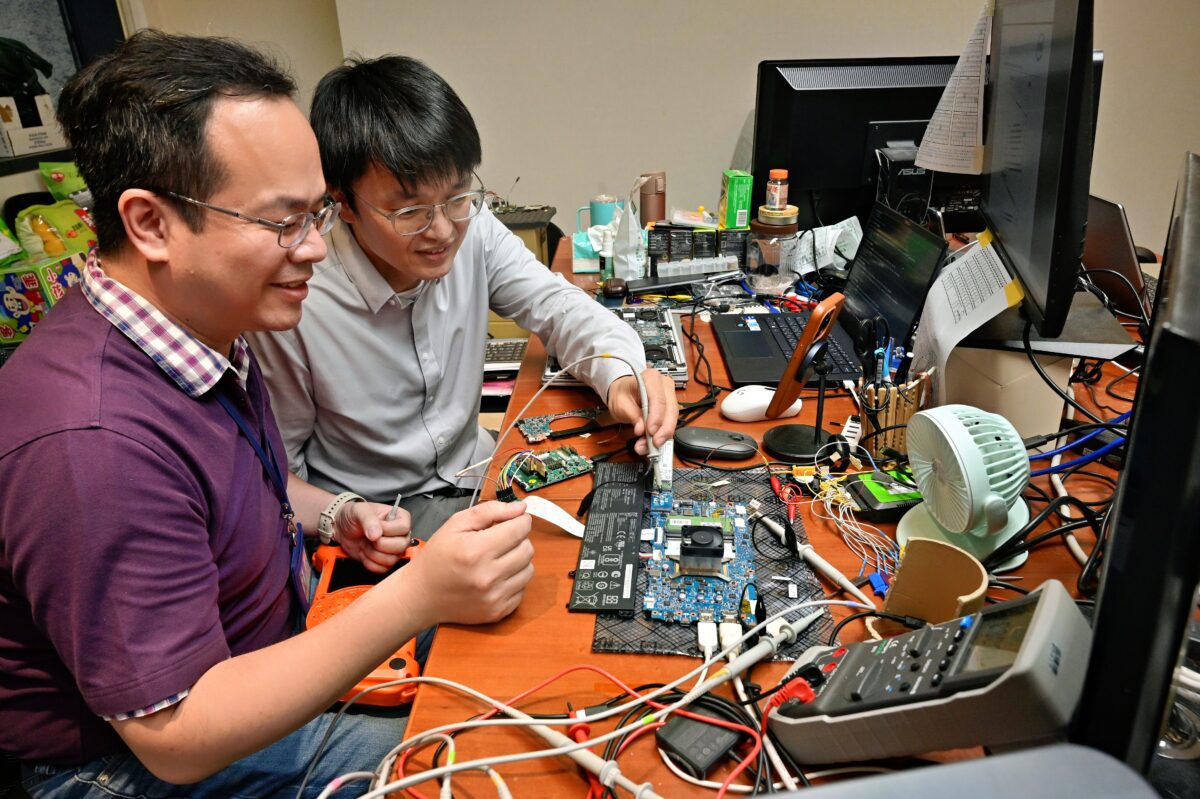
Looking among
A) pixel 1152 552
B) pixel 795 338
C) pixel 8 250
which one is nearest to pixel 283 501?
pixel 1152 552

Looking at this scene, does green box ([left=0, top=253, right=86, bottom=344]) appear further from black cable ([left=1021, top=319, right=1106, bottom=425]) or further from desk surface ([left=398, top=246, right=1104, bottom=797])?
black cable ([left=1021, top=319, right=1106, bottom=425])

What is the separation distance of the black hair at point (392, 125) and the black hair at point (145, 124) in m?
0.35

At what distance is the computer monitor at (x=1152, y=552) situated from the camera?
1.34ft

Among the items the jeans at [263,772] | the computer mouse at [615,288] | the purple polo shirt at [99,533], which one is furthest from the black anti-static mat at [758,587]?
the computer mouse at [615,288]

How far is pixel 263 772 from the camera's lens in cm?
86

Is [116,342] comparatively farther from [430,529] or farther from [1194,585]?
[1194,585]

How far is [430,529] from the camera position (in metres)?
1.45

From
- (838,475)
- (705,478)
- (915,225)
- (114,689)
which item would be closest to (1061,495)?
(838,475)

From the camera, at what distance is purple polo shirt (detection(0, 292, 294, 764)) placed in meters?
0.67

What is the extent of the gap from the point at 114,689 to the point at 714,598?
631 mm

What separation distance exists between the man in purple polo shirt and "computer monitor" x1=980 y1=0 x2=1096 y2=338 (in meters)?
0.79

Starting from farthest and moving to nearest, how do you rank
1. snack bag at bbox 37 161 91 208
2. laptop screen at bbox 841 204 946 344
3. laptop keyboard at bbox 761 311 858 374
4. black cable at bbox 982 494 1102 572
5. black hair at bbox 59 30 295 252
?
snack bag at bbox 37 161 91 208
laptop keyboard at bbox 761 311 858 374
laptop screen at bbox 841 204 946 344
black cable at bbox 982 494 1102 572
black hair at bbox 59 30 295 252

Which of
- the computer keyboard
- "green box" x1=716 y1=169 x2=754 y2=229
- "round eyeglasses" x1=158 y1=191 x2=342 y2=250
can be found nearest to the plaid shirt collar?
"round eyeglasses" x1=158 y1=191 x2=342 y2=250

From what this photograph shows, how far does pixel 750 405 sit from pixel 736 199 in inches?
41.5
